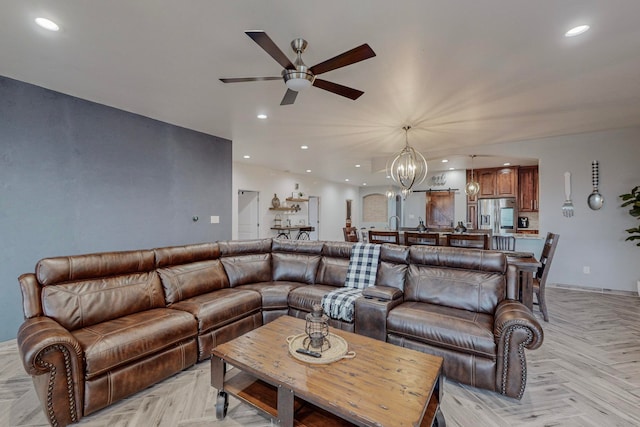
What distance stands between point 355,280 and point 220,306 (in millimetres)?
1495

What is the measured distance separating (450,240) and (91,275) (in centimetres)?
385

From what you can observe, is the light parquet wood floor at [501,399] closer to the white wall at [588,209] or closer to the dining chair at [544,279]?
the dining chair at [544,279]

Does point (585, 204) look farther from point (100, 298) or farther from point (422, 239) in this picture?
point (100, 298)

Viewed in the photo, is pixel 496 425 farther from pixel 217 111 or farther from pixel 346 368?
pixel 217 111

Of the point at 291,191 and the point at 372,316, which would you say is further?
the point at 291,191

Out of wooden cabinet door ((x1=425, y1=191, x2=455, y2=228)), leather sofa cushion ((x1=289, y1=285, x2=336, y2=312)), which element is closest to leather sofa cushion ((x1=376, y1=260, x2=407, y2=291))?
leather sofa cushion ((x1=289, y1=285, x2=336, y2=312))

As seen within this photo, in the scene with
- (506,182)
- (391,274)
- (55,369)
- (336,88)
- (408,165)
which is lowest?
(55,369)

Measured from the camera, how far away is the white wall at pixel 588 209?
15.1 feet

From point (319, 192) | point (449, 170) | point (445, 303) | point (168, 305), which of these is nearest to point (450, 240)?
point (445, 303)

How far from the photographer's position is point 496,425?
180cm

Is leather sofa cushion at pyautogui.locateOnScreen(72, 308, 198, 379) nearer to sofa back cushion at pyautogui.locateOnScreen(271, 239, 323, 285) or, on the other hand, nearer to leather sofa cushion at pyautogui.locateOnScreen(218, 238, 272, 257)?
leather sofa cushion at pyautogui.locateOnScreen(218, 238, 272, 257)

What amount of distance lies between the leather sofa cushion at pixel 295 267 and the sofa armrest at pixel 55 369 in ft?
7.33

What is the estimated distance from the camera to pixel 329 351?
182 centimetres

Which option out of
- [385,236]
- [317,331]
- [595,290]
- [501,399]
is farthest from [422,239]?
[595,290]
